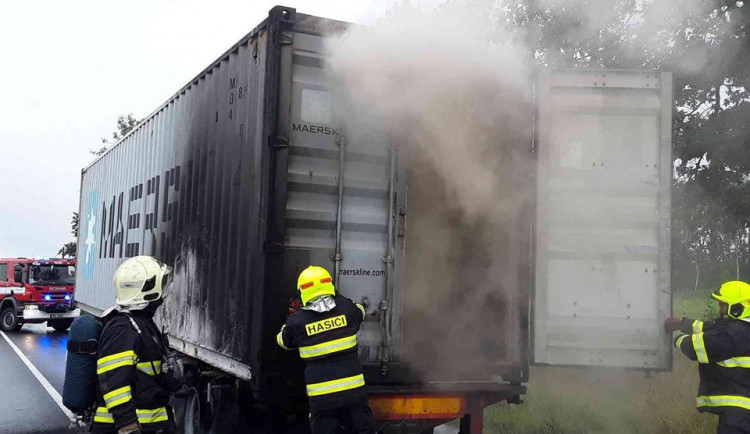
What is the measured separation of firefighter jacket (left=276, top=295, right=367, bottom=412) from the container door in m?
0.40

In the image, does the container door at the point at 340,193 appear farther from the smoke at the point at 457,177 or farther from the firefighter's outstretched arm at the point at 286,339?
the firefighter's outstretched arm at the point at 286,339

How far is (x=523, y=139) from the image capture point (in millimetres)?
4887

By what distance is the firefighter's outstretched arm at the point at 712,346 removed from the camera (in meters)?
4.45

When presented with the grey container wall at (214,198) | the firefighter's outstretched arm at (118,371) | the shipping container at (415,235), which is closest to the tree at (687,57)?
the shipping container at (415,235)

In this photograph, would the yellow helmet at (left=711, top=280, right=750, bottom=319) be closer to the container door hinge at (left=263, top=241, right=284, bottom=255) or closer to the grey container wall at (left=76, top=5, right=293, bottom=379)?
the container door hinge at (left=263, top=241, right=284, bottom=255)

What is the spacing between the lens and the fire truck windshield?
17.9 metres

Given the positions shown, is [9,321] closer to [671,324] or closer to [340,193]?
[340,193]

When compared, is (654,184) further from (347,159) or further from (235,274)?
(235,274)

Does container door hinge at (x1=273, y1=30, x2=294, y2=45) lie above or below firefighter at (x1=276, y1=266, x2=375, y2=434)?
above

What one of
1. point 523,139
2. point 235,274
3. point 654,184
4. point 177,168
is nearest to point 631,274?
point 654,184

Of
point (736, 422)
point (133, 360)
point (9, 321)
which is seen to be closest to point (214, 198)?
point (133, 360)

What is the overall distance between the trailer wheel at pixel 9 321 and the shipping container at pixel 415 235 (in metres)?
15.3

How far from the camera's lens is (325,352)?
403 centimetres

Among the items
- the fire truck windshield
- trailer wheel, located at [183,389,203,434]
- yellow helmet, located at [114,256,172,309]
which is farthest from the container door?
the fire truck windshield
